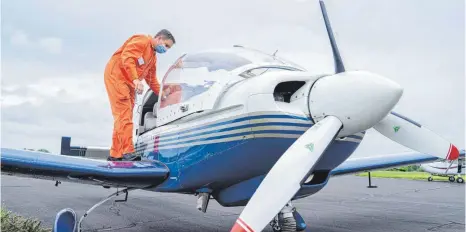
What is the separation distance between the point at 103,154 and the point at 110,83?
3849mm

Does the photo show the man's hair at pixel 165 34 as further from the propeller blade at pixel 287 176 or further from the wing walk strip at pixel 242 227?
the wing walk strip at pixel 242 227

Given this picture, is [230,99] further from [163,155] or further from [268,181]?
[163,155]

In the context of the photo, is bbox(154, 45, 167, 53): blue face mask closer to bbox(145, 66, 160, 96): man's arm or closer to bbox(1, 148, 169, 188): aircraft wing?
bbox(145, 66, 160, 96): man's arm

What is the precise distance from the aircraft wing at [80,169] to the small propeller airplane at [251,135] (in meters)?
0.01

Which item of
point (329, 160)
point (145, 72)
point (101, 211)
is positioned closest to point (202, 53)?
point (145, 72)

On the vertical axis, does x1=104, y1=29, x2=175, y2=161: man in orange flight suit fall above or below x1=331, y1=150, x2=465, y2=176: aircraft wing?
above

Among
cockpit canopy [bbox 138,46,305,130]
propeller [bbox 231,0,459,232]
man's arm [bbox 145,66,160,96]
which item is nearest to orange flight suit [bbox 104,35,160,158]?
man's arm [bbox 145,66,160,96]

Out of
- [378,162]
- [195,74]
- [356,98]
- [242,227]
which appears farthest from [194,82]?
[378,162]

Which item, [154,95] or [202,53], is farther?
[154,95]

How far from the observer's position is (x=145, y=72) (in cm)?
632

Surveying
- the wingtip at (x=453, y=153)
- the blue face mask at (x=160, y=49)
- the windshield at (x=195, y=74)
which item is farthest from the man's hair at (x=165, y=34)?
the wingtip at (x=453, y=153)

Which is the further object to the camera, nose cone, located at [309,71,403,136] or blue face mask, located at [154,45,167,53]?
blue face mask, located at [154,45,167,53]

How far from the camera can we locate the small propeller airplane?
3.59 metres

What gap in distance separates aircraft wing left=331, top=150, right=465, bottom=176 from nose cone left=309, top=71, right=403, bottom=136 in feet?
12.1
